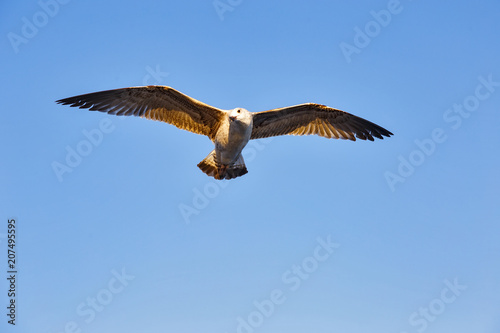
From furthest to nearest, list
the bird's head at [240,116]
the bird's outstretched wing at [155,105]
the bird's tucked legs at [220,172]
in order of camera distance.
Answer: the bird's tucked legs at [220,172], the bird's outstretched wing at [155,105], the bird's head at [240,116]

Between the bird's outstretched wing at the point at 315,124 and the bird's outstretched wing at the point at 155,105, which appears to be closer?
the bird's outstretched wing at the point at 155,105

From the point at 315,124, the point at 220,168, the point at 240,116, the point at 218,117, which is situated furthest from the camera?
the point at 315,124

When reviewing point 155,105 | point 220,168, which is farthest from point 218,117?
point 155,105

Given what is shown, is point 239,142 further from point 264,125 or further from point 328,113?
point 328,113

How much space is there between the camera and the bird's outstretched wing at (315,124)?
14.4m

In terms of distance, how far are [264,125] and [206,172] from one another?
6.81 ft

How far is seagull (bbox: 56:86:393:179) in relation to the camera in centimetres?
1360

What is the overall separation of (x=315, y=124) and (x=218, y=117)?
9.51ft

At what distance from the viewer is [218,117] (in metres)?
14.1

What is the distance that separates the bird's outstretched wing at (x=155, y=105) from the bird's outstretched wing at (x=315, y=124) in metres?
1.40

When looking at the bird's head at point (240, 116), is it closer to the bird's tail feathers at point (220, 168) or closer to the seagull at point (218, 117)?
the seagull at point (218, 117)

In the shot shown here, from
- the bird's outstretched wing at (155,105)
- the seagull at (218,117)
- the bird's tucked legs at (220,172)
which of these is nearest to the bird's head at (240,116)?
the seagull at (218,117)

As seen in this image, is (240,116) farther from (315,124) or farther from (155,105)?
(315,124)

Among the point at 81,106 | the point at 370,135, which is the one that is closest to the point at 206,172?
the point at 81,106
